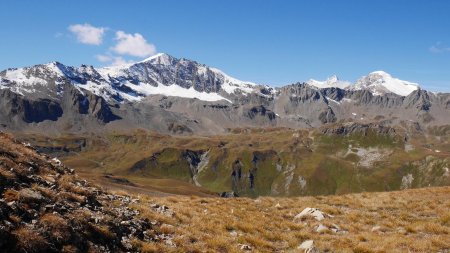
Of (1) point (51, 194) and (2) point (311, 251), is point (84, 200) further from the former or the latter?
(2) point (311, 251)

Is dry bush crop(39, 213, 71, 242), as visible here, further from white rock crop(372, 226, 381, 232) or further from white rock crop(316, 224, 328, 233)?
white rock crop(372, 226, 381, 232)

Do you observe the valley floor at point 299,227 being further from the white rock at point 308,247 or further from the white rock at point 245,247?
the white rock at point 308,247

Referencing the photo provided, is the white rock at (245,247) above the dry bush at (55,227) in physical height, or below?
below

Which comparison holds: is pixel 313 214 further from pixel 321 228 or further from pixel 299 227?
pixel 321 228

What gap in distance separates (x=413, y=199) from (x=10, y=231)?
99.0 feet

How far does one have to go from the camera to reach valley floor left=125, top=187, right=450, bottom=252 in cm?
1883

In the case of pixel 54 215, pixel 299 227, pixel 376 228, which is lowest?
pixel 299 227

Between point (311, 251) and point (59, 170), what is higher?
point (59, 170)

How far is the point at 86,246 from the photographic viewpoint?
1496 cm

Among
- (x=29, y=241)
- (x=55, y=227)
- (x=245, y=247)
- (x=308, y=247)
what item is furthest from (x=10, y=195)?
(x=308, y=247)

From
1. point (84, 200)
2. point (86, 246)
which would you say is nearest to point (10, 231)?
point (86, 246)

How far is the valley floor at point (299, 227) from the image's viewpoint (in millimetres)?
18828

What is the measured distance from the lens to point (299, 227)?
2397cm

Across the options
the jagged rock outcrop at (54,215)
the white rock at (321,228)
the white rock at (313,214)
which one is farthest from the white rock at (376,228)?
the jagged rock outcrop at (54,215)
